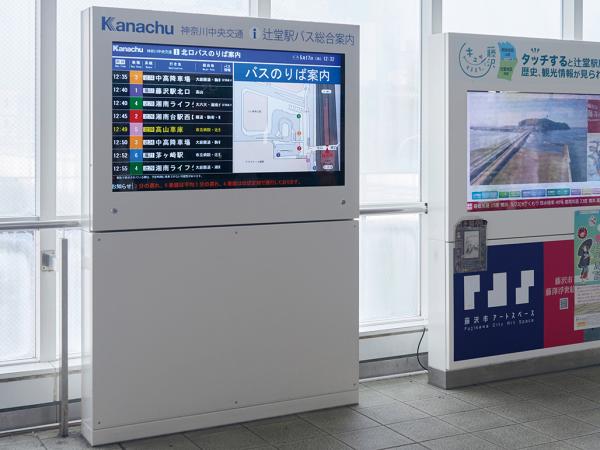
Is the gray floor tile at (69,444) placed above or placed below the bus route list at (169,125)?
below

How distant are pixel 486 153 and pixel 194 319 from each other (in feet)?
6.37

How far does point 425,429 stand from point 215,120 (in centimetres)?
183

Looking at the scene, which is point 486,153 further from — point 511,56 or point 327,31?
point 327,31

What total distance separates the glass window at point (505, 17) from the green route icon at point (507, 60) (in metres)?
0.64

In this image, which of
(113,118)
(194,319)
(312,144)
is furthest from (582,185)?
(113,118)

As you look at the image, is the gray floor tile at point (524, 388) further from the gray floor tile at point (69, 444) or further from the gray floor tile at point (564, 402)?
the gray floor tile at point (69, 444)

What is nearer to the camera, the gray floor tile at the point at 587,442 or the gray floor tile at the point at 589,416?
the gray floor tile at the point at 587,442

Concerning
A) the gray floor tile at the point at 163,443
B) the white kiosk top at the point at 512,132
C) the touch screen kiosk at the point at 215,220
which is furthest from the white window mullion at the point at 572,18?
the gray floor tile at the point at 163,443

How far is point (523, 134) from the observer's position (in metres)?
5.22

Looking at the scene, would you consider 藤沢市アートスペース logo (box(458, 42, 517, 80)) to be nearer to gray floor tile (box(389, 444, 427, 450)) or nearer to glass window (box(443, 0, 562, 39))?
glass window (box(443, 0, 562, 39))

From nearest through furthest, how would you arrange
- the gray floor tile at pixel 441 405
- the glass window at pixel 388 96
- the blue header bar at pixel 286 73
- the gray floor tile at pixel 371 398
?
the blue header bar at pixel 286 73 < the gray floor tile at pixel 441 405 < the gray floor tile at pixel 371 398 < the glass window at pixel 388 96

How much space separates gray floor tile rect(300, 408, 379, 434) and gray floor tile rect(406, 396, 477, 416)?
1.18 feet

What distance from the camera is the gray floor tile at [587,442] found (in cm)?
414

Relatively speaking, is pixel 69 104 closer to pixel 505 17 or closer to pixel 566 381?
pixel 505 17
